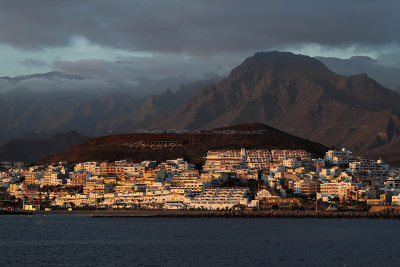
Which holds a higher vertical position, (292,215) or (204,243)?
(292,215)

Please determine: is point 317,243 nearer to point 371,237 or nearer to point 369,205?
point 371,237

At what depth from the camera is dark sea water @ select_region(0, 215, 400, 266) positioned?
89312mm

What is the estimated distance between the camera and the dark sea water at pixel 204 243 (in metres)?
89.3

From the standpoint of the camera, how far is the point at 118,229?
450 feet

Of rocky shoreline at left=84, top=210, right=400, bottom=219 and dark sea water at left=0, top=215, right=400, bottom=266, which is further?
rocky shoreline at left=84, top=210, right=400, bottom=219

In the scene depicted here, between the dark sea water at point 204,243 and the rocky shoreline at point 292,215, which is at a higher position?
the rocky shoreline at point 292,215

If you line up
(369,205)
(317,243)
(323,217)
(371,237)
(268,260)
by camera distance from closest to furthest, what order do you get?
(268,260), (317,243), (371,237), (323,217), (369,205)

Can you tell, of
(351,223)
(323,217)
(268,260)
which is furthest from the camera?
(323,217)

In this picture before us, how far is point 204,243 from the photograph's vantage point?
357 ft

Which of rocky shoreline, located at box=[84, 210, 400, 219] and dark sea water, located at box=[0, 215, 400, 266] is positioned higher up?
rocky shoreline, located at box=[84, 210, 400, 219]

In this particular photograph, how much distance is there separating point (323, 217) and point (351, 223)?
1572 centimetres

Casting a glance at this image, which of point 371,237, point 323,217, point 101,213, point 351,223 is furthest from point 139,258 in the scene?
point 101,213

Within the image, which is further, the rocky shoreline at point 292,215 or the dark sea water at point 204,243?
the rocky shoreline at point 292,215

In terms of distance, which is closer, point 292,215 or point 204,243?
point 204,243
